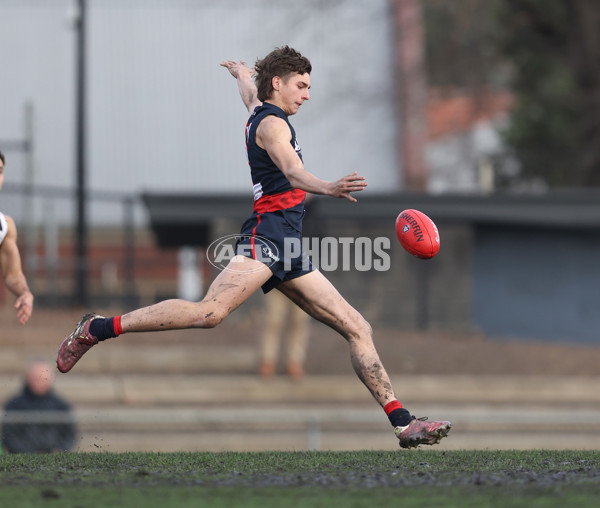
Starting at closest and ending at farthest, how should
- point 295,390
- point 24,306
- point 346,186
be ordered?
1. point 346,186
2. point 24,306
3. point 295,390

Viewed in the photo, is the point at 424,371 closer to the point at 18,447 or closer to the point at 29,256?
the point at 18,447

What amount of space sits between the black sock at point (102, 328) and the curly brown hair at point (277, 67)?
1740mm

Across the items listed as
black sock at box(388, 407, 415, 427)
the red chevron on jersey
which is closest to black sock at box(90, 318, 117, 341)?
the red chevron on jersey

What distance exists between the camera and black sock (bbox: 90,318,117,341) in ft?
21.2

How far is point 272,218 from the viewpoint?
638 cm

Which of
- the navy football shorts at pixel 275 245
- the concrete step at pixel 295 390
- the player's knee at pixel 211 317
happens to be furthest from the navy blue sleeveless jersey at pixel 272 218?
the concrete step at pixel 295 390

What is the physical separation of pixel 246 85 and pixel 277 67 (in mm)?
836

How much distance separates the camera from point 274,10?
26.4 meters

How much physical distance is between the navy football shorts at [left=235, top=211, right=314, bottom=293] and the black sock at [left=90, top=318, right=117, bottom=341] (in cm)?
95

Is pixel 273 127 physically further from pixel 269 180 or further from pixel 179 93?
pixel 179 93

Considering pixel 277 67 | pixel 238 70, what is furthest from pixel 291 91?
pixel 238 70

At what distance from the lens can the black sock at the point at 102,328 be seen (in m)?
6.47

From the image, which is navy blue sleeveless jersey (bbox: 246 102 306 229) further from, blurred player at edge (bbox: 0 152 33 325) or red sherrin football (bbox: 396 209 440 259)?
blurred player at edge (bbox: 0 152 33 325)

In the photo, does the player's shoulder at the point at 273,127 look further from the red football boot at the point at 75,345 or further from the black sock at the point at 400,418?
the black sock at the point at 400,418
